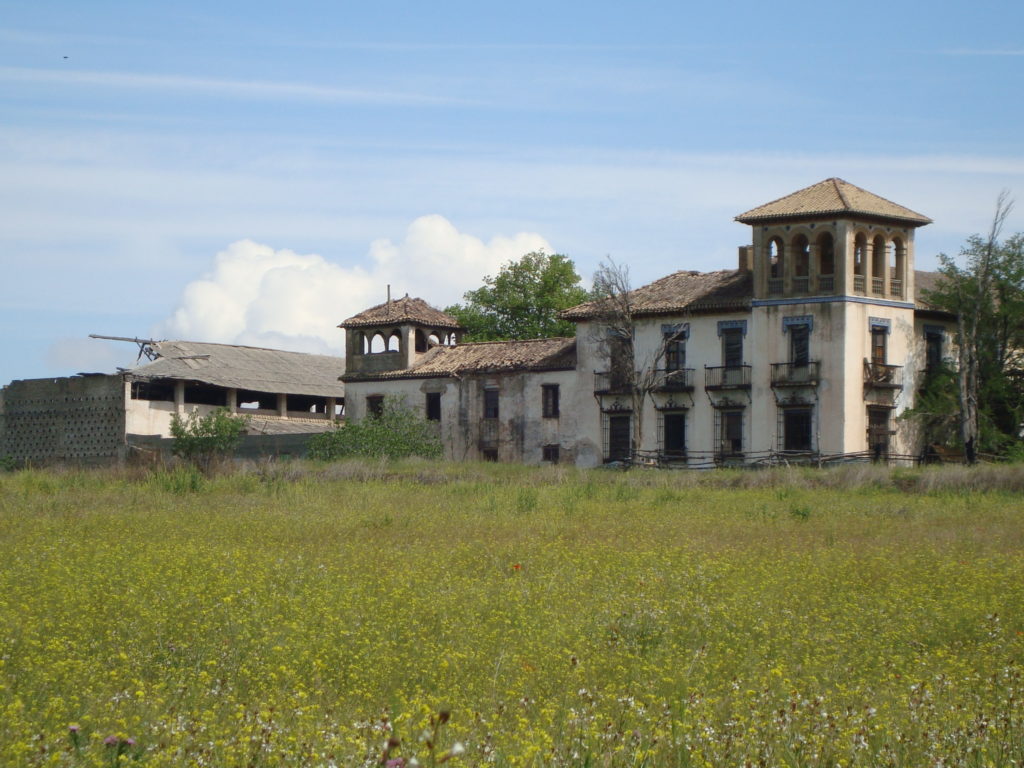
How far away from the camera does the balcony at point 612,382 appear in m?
43.4

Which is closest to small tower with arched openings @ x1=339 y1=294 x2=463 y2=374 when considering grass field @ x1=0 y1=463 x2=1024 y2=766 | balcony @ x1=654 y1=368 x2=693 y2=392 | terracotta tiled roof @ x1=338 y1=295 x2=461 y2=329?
terracotta tiled roof @ x1=338 y1=295 x2=461 y2=329

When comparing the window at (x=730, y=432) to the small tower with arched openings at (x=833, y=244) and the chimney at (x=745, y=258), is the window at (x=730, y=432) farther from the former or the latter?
the chimney at (x=745, y=258)

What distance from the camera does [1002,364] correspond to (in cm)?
4047

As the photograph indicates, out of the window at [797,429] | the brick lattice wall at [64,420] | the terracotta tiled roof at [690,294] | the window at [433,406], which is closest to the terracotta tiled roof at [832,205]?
the terracotta tiled roof at [690,294]

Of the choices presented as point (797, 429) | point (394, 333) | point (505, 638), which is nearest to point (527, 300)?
point (394, 333)

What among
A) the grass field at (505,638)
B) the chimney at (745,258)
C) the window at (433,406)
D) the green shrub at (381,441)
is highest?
the chimney at (745,258)

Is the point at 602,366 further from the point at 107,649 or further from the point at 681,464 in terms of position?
the point at 107,649

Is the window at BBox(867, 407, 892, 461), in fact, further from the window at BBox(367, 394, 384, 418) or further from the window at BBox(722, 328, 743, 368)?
the window at BBox(367, 394, 384, 418)

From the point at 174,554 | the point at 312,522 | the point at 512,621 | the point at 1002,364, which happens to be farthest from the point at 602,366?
the point at 512,621

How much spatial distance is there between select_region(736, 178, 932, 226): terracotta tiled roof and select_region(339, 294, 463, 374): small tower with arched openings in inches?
569

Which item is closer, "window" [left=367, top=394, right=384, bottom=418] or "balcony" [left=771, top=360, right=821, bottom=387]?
"balcony" [left=771, top=360, right=821, bottom=387]

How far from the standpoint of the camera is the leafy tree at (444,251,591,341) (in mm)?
65812

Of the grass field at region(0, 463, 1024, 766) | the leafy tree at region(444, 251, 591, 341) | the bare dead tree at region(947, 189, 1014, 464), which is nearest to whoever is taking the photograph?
the grass field at region(0, 463, 1024, 766)

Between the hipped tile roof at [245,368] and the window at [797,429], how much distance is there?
2250cm
